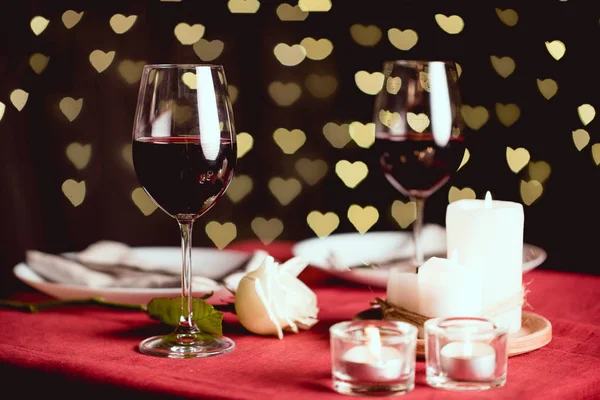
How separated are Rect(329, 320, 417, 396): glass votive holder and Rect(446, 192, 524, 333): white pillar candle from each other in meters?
0.18

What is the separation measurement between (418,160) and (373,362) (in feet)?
1.31

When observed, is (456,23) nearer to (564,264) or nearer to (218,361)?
(564,264)

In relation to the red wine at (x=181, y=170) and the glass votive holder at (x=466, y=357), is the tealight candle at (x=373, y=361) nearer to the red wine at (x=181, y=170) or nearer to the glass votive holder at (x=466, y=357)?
the glass votive holder at (x=466, y=357)

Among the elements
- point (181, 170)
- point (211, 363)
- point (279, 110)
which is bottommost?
point (211, 363)

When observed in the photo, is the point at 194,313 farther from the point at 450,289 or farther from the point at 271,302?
the point at 450,289

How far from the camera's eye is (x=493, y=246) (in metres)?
0.83

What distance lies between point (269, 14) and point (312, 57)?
0.17 m

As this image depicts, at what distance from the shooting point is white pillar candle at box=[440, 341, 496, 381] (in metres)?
0.68

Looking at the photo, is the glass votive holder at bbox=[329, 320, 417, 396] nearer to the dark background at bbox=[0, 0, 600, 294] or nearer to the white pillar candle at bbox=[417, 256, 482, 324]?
the white pillar candle at bbox=[417, 256, 482, 324]

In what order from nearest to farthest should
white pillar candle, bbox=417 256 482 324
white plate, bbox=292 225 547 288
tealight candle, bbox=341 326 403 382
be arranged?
1. tealight candle, bbox=341 326 403 382
2. white pillar candle, bbox=417 256 482 324
3. white plate, bbox=292 225 547 288

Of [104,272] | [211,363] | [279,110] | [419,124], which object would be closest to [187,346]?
[211,363]

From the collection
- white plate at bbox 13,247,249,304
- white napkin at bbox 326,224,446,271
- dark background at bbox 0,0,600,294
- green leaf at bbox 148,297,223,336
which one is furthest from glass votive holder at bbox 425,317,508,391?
dark background at bbox 0,0,600,294

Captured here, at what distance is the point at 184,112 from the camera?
81 centimetres

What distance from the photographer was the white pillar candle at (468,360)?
0.68 m
